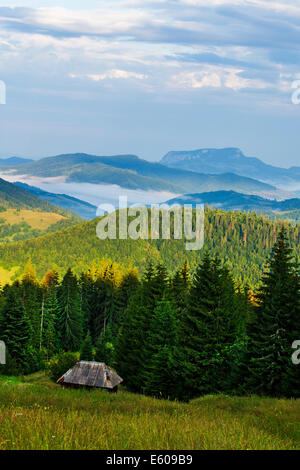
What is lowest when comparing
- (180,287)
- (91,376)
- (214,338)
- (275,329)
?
(91,376)

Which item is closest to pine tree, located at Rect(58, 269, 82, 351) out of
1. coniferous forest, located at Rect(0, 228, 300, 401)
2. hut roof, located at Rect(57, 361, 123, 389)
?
coniferous forest, located at Rect(0, 228, 300, 401)

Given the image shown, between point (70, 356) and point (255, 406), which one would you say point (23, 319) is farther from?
point (255, 406)

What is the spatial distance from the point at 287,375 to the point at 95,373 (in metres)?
15.9

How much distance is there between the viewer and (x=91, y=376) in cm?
3938

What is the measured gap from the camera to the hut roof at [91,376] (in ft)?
127

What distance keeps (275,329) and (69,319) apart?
2143 inches

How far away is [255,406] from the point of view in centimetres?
2056

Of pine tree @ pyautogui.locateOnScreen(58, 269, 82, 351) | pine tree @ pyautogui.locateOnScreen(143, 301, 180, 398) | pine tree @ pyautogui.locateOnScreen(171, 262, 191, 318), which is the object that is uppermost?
pine tree @ pyautogui.locateOnScreen(171, 262, 191, 318)

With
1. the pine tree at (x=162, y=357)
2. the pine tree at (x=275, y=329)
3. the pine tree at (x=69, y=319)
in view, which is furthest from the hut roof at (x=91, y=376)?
the pine tree at (x=69, y=319)

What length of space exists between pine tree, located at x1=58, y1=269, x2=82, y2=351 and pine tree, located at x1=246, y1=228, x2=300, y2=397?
53.0 metres

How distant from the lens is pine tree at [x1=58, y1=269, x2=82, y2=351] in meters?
82.3

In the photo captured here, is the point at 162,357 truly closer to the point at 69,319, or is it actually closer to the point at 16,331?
the point at 16,331

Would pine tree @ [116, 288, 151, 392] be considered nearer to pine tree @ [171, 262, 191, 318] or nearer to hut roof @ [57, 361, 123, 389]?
hut roof @ [57, 361, 123, 389]

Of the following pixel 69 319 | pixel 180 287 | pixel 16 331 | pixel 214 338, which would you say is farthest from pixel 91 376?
pixel 69 319
